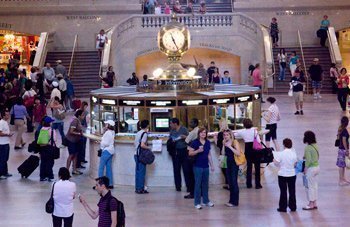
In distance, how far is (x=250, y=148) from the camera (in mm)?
16516

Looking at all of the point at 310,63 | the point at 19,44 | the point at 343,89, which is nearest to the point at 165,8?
the point at 310,63

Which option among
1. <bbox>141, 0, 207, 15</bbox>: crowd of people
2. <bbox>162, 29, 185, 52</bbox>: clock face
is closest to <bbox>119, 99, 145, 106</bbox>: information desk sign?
<bbox>162, 29, 185, 52</bbox>: clock face

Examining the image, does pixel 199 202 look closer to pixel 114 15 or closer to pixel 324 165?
pixel 324 165

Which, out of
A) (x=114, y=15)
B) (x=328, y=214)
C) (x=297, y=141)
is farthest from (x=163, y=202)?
(x=114, y=15)

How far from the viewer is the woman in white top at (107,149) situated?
1670 cm

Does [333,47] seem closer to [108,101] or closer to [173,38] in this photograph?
[173,38]

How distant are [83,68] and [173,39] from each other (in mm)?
18182

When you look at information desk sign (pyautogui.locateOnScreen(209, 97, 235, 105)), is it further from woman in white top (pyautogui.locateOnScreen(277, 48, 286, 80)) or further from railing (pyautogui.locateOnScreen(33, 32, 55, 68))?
railing (pyautogui.locateOnScreen(33, 32, 55, 68))

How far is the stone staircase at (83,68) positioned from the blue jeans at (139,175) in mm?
17723

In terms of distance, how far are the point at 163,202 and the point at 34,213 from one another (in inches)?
86.4

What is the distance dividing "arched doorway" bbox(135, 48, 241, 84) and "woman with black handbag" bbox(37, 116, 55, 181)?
20387 mm

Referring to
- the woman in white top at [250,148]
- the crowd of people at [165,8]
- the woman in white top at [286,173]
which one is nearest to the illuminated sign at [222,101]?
the woman in white top at [250,148]

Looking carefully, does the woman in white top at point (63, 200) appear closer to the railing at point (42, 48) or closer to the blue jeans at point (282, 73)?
the blue jeans at point (282, 73)

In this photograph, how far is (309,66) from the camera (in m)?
36.2
